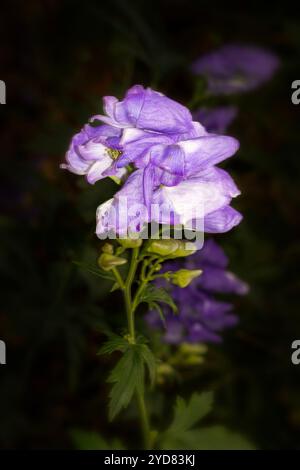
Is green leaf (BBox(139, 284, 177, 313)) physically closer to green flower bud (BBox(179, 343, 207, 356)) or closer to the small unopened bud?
the small unopened bud

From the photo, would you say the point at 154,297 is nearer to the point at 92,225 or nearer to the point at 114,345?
the point at 114,345

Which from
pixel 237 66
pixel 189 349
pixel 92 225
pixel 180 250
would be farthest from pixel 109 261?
pixel 237 66

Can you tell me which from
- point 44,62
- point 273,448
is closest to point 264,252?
point 273,448

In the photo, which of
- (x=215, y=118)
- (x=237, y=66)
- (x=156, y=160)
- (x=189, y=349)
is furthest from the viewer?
(x=237, y=66)

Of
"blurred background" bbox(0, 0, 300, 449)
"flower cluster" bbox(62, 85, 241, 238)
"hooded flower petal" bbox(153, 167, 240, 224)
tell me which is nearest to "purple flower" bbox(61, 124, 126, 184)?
"flower cluster" bbox(62, 85, 241, 238)

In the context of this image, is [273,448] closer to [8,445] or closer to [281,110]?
[8,445]

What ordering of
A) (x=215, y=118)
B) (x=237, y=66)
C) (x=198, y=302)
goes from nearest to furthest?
(x=198, y=302)
(x=215, y=118)
(x=237, y=66)

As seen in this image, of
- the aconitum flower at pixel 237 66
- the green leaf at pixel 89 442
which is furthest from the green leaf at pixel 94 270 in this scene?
the aconitum flower at pixel 237 66
